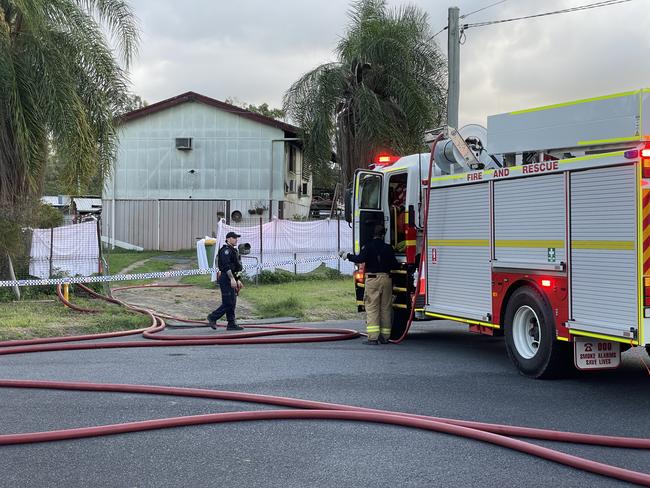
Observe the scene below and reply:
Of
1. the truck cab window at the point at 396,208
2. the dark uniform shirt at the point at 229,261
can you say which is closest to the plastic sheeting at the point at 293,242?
the dark uniform shirt at the point at 229,261

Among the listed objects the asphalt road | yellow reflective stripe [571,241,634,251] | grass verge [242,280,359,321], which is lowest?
the asphalt road

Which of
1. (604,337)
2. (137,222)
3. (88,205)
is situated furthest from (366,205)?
(88,205)

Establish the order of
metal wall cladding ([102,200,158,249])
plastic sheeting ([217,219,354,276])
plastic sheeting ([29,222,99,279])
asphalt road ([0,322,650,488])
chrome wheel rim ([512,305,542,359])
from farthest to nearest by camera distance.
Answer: metal wall cladding ([102,200,158,249])
plastic sheeting ([217,219,354,276])
plastic sheeting ([29,222,99,279])
chrome wheel rim ([512,305,542,359])
asphalt road ([0,322,650,488])

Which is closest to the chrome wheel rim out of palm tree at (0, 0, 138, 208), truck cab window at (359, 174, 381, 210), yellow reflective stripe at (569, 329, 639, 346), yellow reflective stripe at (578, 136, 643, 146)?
yellow reflective stripe at (569, 329, 639, 346)

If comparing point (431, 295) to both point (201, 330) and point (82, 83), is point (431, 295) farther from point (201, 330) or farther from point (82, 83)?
point (82, 83)

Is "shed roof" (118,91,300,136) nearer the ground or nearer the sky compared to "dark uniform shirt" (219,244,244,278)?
nearer the sky

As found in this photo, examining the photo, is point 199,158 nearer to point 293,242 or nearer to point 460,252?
point 293,242

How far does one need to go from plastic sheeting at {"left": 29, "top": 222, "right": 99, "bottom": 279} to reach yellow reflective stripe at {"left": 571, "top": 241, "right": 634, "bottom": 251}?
11568 millimetres

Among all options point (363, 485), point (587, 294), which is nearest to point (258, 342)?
point (587, 294)

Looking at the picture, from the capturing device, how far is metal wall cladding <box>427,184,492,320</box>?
8891 mm

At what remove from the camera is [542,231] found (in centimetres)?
784

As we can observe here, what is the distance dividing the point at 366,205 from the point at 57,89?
6.36m

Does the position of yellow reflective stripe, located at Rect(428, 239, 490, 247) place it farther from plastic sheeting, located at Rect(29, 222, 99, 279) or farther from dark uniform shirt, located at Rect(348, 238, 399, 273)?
plastic sheeting, located at Rect(29, 222, 99, 279)

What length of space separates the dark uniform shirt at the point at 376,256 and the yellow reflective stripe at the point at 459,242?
0.90m
